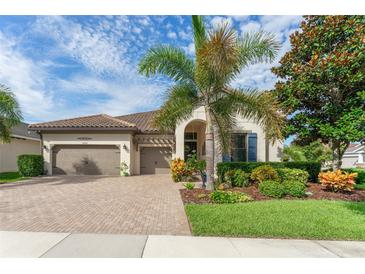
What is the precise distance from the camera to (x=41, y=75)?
1197cm

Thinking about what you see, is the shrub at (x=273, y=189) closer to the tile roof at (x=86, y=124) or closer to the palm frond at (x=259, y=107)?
the palm frond at (x=259, y=107)

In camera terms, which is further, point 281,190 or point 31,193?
point 31,193

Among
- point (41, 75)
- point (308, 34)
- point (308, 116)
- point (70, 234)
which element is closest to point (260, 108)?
point (308, 116)

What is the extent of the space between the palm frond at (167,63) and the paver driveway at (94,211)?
5.29m

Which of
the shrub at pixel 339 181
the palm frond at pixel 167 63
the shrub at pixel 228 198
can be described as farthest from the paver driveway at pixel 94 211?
the shrub at pixel 339 181

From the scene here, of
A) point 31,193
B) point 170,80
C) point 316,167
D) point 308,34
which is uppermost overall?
point 308,34

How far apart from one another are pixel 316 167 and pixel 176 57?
10326 mm

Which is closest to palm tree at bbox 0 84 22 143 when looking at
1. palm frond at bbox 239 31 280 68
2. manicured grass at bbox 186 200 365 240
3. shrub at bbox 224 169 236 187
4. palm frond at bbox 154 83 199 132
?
palm frond at bbox 154 83 199 132

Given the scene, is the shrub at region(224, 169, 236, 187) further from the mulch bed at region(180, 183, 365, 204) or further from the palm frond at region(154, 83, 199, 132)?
the palm frond at region(154, 83, 199, 132)

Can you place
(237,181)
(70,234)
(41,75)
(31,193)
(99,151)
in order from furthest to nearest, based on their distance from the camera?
(99,151) → (41,75) → (237,181) → (31,193) → (70,234)

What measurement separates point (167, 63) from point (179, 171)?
6.79m

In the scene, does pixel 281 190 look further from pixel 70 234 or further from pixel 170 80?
pixel 70 234

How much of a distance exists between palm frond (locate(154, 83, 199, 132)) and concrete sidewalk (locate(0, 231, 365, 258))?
5754 mm

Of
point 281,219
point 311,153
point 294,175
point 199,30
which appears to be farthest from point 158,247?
point 311,153
